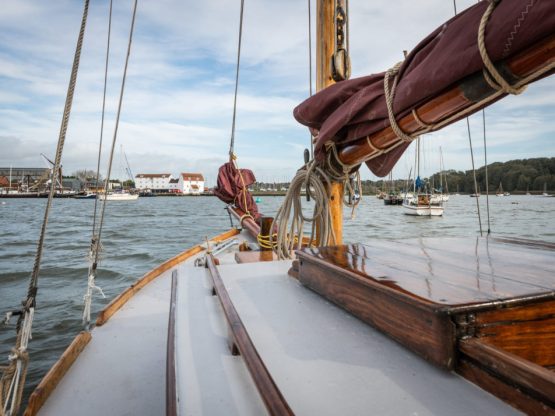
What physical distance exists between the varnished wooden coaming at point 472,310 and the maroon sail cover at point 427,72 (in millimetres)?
619

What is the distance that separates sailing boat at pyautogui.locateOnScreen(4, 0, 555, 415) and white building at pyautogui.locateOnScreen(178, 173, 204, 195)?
87739 millimetres

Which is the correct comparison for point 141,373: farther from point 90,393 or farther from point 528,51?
point 528,51

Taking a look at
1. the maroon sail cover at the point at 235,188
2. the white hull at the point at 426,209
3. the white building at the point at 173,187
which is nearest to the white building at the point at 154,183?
the white building at the point at 173,187

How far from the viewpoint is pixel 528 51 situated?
0.88m

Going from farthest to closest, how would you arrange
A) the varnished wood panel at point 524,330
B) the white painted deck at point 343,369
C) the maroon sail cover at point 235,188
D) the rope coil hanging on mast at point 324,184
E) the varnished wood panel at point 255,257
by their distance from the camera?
1. the maroon sail cover at point 235,188
2. the varnished wood panel at point 255,257
3. the rope coil hanging on mast at point 324,184
4. the varnished wood panel at point 524,330
5. the white painted deck at point 343,369

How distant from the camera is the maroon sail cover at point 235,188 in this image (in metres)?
5.69

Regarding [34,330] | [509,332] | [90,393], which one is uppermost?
[509,332]

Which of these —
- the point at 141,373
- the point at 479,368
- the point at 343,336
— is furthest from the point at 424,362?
the point at 141,373

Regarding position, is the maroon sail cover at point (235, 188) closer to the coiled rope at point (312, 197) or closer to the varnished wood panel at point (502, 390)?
the coiled rope at point (312, 197)

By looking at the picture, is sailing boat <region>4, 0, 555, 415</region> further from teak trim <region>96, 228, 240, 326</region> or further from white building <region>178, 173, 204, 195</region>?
white building <region>178, 173, 204, 195</region>

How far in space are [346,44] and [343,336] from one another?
215cm

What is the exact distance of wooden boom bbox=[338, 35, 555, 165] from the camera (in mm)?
874

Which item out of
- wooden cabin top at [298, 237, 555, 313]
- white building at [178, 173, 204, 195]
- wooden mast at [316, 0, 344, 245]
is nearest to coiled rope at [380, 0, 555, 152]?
wooden cabin top at [298, 237, 555, 313]

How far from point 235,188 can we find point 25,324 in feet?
14.5
